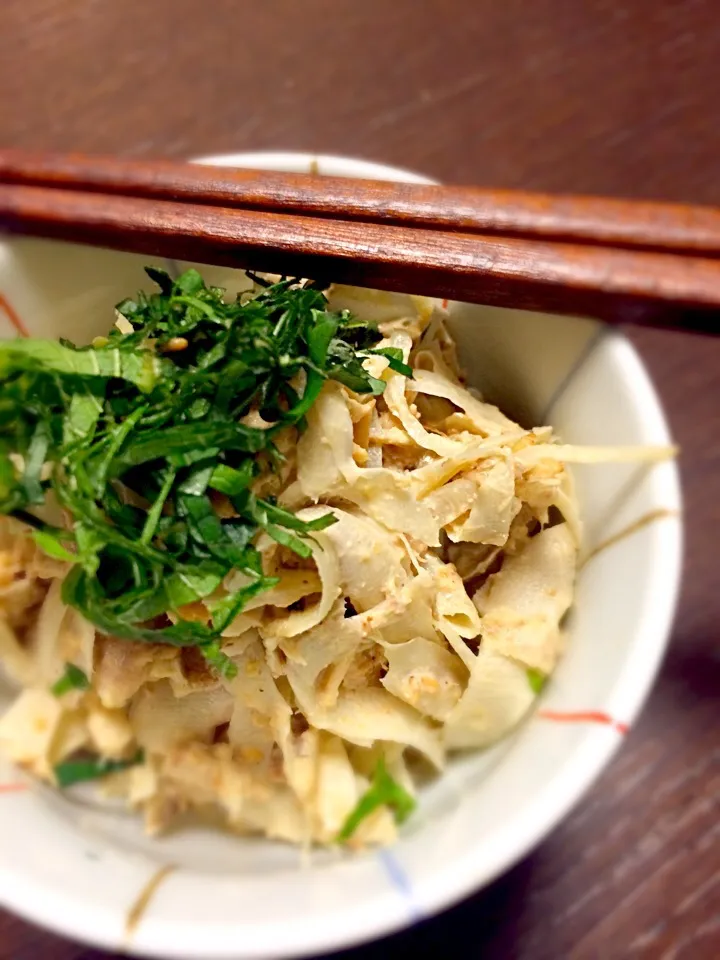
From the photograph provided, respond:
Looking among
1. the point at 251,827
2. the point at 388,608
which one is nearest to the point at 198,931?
the point at 251,827

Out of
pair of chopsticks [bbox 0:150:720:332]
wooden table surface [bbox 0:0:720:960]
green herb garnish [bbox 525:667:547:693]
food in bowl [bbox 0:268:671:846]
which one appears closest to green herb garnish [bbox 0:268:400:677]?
food in bowl [bbox 0:268:671:846]

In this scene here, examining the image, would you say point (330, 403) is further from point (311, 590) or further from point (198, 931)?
point (198, 931)

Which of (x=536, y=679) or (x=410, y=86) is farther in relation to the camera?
(x=410, y=86)

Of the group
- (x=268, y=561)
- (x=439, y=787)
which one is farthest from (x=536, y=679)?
(x=268, y=561)

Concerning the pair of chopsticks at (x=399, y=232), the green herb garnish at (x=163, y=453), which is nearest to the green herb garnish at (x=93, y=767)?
the green herb garnish at (x=163, y=453)

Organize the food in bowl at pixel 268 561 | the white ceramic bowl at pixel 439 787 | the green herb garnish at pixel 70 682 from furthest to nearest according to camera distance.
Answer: the green herb garnish at pixel 70 682, the food in bowl at pixel 268 561, the white ceramic bowl at pixel 439 787

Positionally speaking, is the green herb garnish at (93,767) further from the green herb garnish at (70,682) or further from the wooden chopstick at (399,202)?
the wooden chopstick at (399,202)

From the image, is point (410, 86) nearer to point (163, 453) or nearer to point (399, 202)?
point (399, 202)
